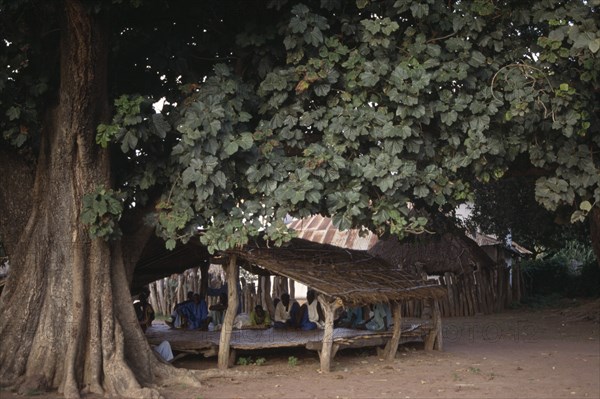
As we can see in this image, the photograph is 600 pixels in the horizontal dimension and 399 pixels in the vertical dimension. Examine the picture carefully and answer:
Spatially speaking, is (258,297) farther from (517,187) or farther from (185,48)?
(185,48)

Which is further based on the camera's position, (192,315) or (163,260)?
(192,315)

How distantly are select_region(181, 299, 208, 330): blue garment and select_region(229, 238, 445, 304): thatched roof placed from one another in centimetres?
261

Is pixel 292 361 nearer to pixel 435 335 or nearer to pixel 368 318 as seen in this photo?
pixel 368 318

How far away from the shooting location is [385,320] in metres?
→ 14.4

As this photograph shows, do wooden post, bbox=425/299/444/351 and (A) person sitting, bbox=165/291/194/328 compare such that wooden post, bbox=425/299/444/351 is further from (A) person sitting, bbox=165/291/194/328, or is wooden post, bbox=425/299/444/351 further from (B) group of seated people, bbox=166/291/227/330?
(A) person sitting, bbox=165/291/194/328

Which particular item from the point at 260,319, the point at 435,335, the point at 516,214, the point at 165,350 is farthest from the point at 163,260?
the point at 516,214

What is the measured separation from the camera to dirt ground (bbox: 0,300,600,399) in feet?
32.9

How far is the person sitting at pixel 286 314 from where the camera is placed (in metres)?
Answer: 15.0

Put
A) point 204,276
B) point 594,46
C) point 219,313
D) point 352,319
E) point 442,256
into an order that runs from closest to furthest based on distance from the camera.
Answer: point 594,46, point 352,319, point 204,276, point 219,313, point 442,256

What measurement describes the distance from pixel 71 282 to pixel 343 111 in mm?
4454

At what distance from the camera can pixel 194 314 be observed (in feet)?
49.4

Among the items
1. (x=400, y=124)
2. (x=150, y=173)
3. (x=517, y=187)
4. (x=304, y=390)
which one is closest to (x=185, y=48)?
(x=150, y=173)

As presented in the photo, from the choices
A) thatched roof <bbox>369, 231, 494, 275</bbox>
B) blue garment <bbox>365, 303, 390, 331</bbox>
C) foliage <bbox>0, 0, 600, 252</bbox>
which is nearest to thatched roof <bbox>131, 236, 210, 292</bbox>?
foliage <bbox>0, 0, 600, 252</bbox>

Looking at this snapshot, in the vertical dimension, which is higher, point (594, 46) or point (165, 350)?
point (594, 46)
